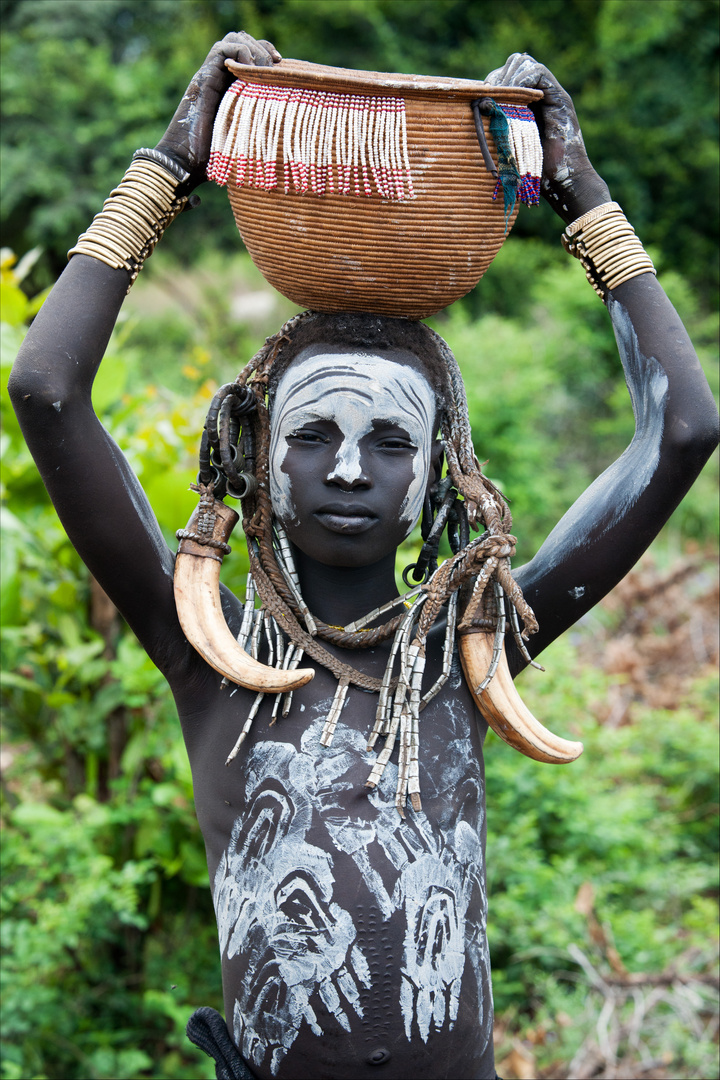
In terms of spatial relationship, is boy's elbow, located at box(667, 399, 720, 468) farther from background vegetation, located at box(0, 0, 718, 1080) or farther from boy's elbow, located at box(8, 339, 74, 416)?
background vegetation, located at box(0, 0, 718, 1080)

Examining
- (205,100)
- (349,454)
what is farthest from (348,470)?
(205,100)

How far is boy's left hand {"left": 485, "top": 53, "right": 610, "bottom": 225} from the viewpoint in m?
1.63

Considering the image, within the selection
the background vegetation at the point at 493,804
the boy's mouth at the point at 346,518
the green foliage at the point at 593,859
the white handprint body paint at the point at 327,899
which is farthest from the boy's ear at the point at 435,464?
the green foliage at the point at 593,859

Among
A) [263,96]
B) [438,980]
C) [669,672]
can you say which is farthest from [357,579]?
[669,672]

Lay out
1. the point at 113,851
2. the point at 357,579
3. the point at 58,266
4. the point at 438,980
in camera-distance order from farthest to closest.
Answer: the point at 58,266 < the point at 113,851 < the point at 357,579 < the point at 438,980

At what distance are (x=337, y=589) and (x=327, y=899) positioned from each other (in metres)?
0.53

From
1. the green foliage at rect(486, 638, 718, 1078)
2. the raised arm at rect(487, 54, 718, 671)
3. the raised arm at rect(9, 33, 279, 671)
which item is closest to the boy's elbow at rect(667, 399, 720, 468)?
the raised arm at rect(487, 54, 718, 671)

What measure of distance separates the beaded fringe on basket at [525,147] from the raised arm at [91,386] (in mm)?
408

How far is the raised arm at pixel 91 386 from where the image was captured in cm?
151

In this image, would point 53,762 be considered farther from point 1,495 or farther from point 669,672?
point 669,672

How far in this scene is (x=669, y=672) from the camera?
558 centimetres

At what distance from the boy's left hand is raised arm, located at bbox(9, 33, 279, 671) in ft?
1.32

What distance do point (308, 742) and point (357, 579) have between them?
0.32m

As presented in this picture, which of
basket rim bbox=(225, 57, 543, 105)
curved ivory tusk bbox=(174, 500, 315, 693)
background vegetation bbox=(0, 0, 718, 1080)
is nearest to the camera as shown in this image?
basket rim bbox=(225, 57, 543, 105)
